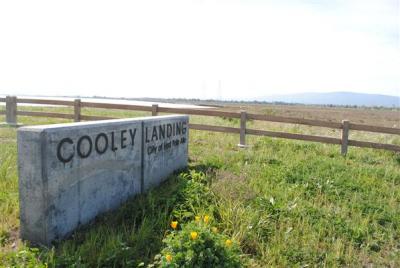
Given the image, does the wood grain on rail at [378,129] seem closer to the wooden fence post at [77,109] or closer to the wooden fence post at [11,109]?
the wooden fence post at [77,109]

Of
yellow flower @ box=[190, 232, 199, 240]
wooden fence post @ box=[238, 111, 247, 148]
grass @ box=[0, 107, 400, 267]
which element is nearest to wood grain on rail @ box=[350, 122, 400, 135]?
grass @ box=[0, 107, 400, 267]

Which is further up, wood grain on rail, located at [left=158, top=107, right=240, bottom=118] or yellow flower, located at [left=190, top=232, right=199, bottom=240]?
wood grain on rail, located at [left=158, top=107, right=240, bottom=118]

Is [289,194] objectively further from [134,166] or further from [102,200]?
[102,200]

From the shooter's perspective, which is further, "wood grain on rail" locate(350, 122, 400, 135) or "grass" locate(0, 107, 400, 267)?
"wood grain on rail" locate(350, 122, 400, 135)

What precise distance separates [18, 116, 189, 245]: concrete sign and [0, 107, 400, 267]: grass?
0.72 feet

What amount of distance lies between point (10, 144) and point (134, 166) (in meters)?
4.96

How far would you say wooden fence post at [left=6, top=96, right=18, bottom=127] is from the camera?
13.2 metres

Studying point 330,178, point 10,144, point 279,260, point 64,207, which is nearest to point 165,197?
point 64,207

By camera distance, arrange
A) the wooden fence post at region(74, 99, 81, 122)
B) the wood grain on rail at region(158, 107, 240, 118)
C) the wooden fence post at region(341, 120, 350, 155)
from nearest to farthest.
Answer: the wooden fence post at region(341, 120, 350, 155) → the wood grain on rail at region(158, 107, 240, 118) → the wooden fence post at region(74, 99, 81, 122)

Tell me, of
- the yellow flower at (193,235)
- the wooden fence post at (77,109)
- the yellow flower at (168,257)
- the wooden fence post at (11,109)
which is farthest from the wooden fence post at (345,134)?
the wooden fence post at (11,109)

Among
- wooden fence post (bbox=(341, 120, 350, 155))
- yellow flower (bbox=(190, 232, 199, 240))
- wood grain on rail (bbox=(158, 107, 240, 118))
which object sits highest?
wood grain on rail (bbox=(158, 107, 240, 118))

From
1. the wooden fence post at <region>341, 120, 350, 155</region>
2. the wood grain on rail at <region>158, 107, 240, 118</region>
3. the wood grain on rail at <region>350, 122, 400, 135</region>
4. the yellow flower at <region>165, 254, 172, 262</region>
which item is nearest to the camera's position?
the yellow flower at <region>165, 254, 172, 262</region>

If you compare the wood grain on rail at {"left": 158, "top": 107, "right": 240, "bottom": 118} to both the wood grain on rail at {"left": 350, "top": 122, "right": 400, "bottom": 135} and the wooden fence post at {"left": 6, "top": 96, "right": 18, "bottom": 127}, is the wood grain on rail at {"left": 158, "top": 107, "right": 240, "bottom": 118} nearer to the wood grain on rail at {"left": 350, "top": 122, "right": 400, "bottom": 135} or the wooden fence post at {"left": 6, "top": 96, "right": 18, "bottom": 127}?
the wood grain on rail at {"left": 350, "top": 122, "right": 400, "bottom": 135}

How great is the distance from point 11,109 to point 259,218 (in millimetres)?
11723
